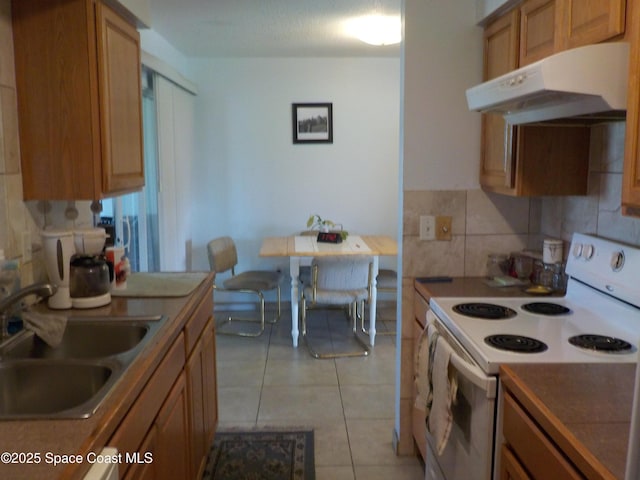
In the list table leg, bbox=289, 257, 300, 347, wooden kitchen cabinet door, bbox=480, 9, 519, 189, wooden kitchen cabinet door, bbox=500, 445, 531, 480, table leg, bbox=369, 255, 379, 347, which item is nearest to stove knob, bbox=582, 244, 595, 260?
wooden kitchen cabinet door, bbox=480, 9, 519, 189

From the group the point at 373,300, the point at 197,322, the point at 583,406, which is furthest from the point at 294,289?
the point at 583,406

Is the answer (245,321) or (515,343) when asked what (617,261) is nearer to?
(515,343)

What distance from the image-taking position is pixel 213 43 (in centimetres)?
457

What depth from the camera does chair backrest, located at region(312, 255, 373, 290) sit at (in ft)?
13.5

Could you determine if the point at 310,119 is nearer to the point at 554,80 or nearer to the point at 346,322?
the point at 346,322

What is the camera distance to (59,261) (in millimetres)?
2057

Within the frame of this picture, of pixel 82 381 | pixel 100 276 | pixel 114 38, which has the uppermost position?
pixel 114 38

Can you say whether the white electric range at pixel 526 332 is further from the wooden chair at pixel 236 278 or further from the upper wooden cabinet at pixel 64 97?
the wooden chair at pixel 236 278

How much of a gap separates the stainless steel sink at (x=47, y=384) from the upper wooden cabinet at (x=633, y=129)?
1.42 meters

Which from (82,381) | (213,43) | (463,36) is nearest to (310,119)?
(213,43)

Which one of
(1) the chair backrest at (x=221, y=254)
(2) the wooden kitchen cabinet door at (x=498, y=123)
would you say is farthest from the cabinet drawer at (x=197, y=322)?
(1) the chair backrest at (x=221, y=254)

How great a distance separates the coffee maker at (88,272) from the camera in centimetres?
210

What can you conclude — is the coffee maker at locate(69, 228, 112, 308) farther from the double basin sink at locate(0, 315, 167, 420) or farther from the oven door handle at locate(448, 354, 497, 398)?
the oven door handle at locate(448, 354, 497, 398)

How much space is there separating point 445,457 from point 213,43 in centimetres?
367
